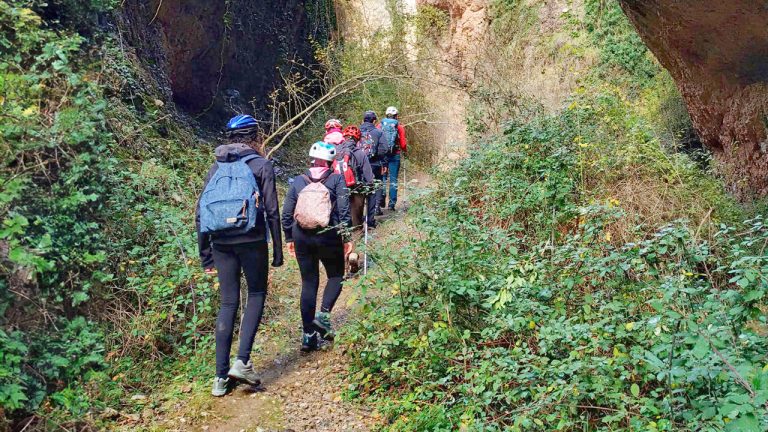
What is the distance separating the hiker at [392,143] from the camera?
1005 centimetres

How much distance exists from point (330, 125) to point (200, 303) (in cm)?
287

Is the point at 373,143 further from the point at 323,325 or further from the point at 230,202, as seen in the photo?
the point at 230,202

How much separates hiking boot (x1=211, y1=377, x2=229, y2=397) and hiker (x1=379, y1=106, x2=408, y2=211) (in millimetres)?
5930

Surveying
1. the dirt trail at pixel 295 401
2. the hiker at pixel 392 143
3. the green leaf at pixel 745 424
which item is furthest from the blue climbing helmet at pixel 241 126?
the hiker at pixel 392 143

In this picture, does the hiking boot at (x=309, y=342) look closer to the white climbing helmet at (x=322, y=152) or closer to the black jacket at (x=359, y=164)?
the white climbing helmet at (x=322, y=152)

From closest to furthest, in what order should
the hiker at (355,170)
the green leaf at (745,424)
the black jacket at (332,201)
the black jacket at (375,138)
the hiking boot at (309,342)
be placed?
1. the green leaf at (745,424)
2. the black jacket at (332,201)
3. the hiking boot at (309,342)
4. the hiker at (355,170)
5. the black jacket at (375,138)

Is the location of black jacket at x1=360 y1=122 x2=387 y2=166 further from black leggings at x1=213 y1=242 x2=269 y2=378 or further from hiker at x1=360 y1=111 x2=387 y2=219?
black leggings at x1=213 y1=242 x2=269 y2=378

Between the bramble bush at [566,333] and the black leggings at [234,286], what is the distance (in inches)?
34.4

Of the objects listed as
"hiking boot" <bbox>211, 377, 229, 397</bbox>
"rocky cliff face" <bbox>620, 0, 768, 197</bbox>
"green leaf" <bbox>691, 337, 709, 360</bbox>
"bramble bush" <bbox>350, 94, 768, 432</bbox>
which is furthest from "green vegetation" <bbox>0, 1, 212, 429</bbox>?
"rocky cliff face" <bbox>620, 0, 768, 197</bbox>

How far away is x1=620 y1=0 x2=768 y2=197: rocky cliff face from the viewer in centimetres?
670

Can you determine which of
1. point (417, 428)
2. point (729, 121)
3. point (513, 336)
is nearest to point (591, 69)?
point (729, 121)

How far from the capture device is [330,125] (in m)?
7.14

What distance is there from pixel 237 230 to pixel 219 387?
1.22m

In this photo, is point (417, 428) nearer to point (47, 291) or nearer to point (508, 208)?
point (47, 291)
